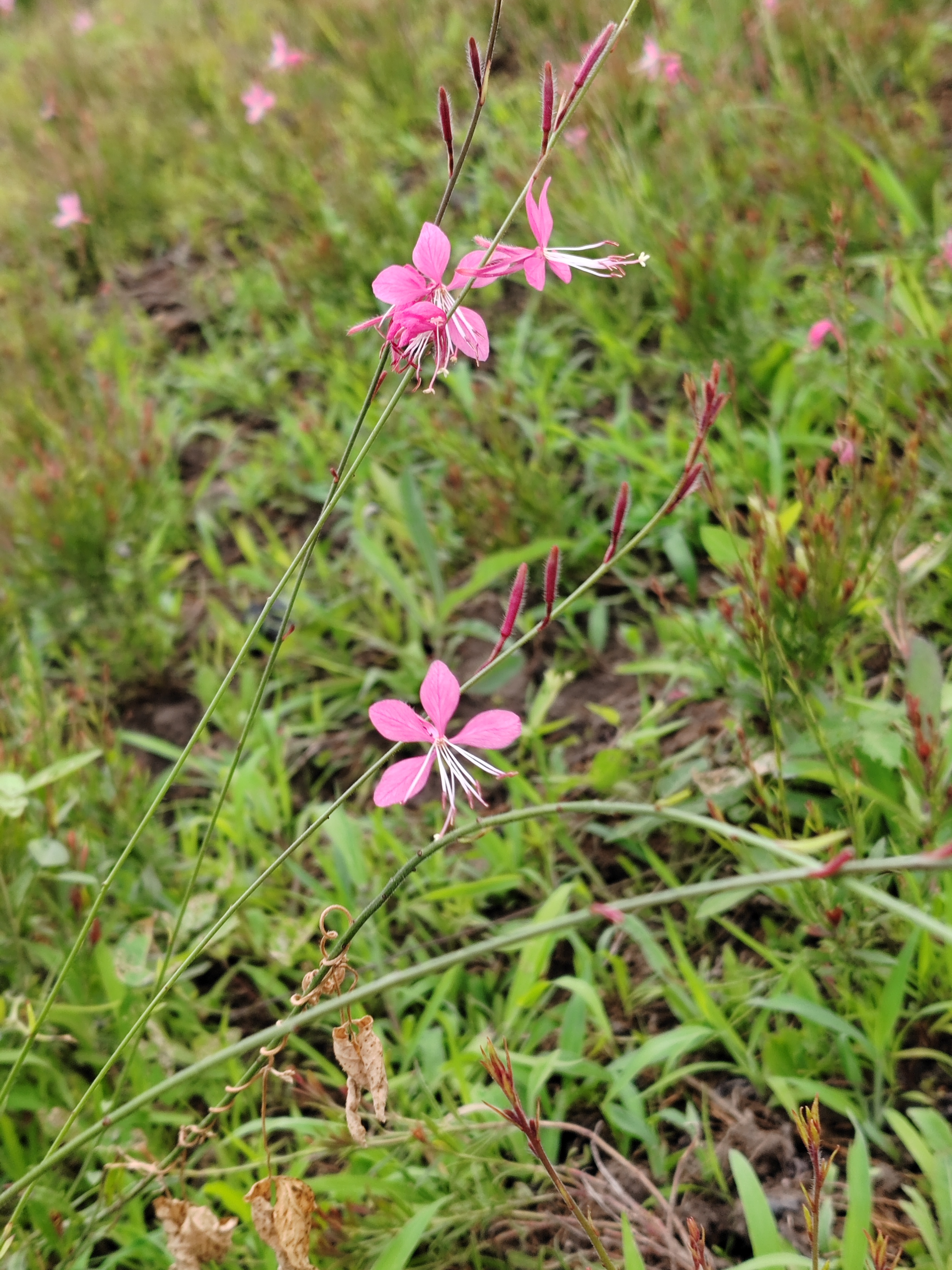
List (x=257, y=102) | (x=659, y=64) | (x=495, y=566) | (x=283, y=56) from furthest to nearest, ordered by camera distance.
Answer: (x=283, y=56), (x=257, y=102), (x=659, y=64), (x=495, y=566)

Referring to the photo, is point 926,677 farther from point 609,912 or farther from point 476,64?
point 476,64

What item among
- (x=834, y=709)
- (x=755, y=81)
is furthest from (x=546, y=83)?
(x=755, y=81)

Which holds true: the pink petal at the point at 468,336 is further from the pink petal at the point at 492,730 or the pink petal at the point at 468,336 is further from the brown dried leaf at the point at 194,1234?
the brown dried leaf at the point at 194,1234

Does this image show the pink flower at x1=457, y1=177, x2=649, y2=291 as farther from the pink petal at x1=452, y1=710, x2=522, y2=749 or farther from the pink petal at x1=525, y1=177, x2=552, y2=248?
the pink petal at x1=452, y1=710, x2=522, y2=749

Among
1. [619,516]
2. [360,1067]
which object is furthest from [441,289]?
[360,1067]

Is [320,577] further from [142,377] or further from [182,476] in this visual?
[142,377]

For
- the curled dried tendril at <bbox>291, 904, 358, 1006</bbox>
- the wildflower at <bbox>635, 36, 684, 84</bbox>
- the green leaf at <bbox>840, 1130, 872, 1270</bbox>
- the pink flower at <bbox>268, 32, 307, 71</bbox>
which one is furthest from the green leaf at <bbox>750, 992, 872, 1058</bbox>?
the pink flower at <bbox>268, 32, 307, 71</bbox>

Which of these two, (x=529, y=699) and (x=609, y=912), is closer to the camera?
(x=609, y=912)
